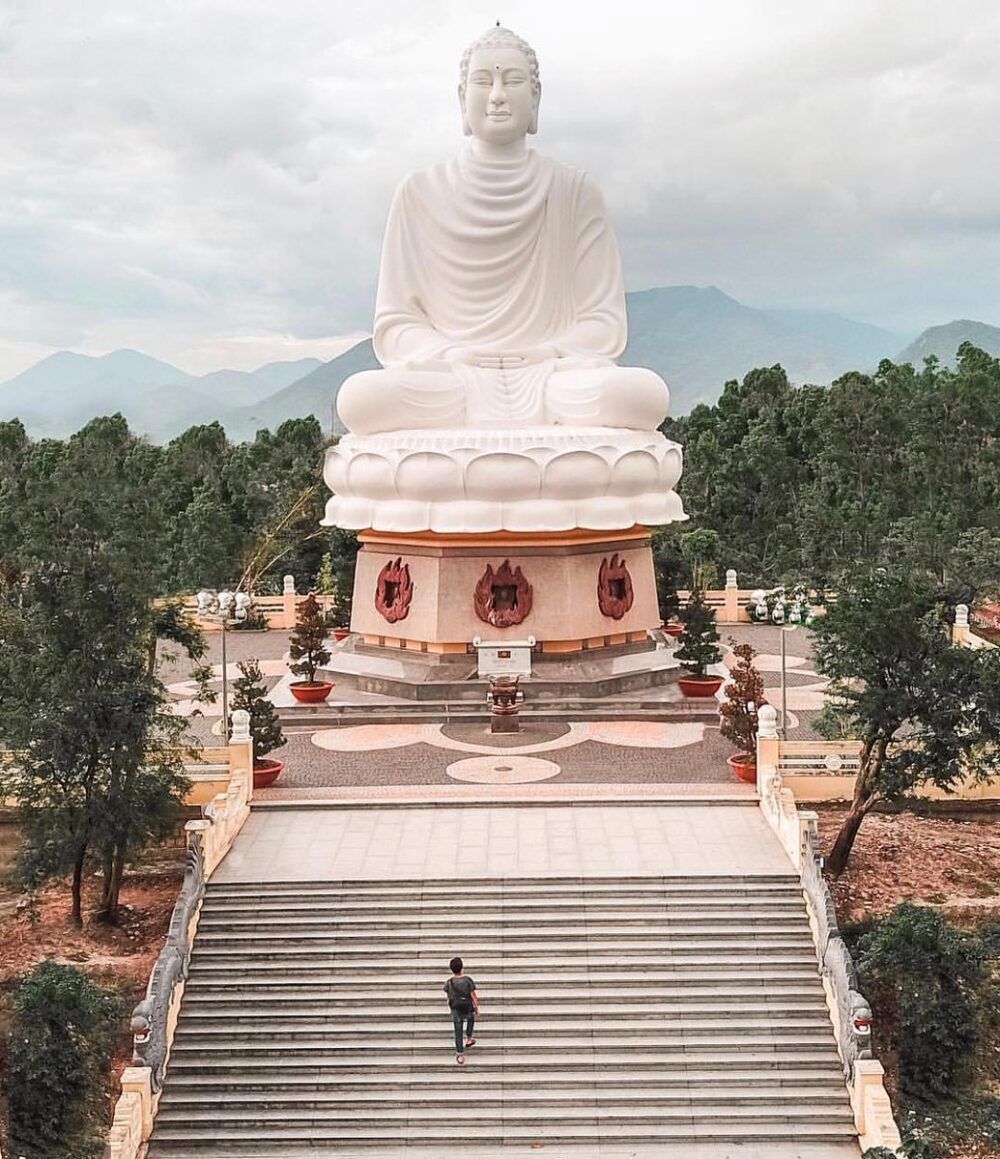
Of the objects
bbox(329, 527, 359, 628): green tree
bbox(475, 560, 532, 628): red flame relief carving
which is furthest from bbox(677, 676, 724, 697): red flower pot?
bbox(329, 527, 359, 628): green tree

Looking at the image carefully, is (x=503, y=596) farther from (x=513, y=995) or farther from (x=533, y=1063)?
(x=533, y=1063)

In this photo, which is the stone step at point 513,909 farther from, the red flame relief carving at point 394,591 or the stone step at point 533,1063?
the red flame relief carving at point 394,591

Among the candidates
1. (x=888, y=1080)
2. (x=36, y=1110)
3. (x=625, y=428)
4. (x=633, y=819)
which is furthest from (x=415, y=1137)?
(x=625, y=428)

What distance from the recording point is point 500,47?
1880 centimetres

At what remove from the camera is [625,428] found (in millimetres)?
17844

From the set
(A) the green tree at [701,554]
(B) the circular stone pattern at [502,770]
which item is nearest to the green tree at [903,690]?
(B) the circular stone pattern at [502,770]

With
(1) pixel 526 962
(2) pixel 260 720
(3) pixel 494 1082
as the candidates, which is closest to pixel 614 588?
(2) pixel 260 720

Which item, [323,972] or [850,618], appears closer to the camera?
[323,972]

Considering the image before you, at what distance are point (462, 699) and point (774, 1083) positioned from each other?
8357mm

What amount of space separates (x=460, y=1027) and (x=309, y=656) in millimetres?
8896

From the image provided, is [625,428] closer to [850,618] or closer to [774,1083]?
[850,618]

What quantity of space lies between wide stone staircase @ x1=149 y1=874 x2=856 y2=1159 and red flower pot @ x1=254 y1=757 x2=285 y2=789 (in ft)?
8.79

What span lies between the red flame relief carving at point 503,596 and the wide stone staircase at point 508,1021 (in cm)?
673

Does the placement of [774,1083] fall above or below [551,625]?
below
